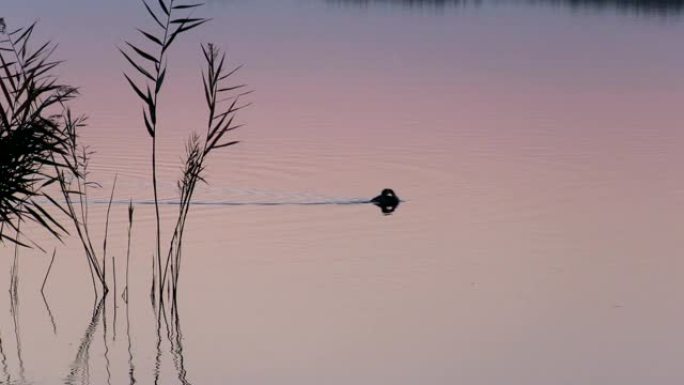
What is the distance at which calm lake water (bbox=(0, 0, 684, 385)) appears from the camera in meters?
11.1

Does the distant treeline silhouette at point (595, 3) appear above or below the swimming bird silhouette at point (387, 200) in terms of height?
below

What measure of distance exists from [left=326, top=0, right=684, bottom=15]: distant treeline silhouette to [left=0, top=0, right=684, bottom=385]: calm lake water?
81.0 ft

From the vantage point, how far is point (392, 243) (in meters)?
15.1

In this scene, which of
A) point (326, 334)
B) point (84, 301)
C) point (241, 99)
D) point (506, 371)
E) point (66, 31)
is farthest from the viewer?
point (66, 31)

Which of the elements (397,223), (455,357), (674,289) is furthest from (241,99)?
(455,357)

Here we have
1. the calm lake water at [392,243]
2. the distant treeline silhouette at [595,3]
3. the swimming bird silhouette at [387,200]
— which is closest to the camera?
the calm lake water at [392,243]

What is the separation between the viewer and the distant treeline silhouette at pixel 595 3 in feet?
190

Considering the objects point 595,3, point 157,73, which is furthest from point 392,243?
point 595,3

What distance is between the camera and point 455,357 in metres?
11.2

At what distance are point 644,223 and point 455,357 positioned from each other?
215 inches

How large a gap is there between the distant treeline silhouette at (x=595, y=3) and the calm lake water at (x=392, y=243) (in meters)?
24.7

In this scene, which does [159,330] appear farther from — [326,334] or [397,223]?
[397,223]

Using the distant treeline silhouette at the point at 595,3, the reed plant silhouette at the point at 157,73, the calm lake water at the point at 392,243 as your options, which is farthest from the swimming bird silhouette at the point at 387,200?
the distant treeline silhouette at the point at 595,3

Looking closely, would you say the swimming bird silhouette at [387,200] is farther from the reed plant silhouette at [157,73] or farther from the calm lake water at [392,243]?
the reed plant silhouette at [157,73]
